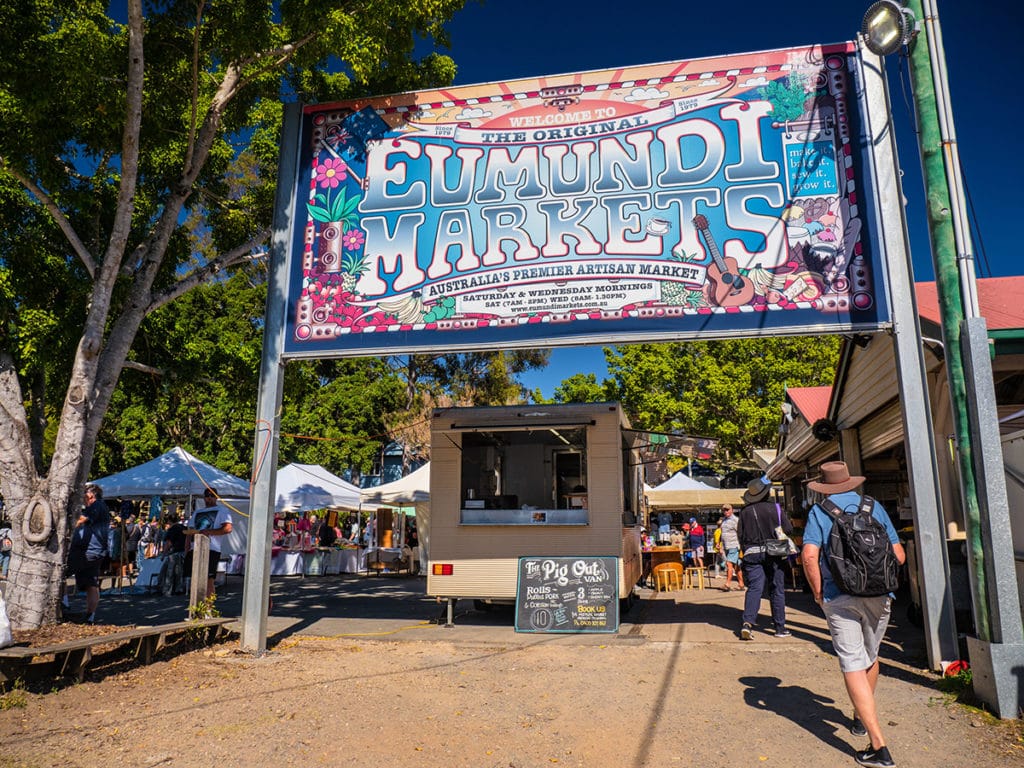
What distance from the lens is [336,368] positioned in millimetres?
26734

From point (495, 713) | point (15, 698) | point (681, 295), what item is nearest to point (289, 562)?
point (15, 698)

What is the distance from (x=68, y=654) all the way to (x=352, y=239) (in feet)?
Answer: 16.3

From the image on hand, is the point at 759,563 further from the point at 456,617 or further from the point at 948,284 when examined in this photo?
the point at 456,617

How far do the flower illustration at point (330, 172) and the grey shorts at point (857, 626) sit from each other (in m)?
6.95

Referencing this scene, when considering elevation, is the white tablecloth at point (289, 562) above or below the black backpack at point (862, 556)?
below

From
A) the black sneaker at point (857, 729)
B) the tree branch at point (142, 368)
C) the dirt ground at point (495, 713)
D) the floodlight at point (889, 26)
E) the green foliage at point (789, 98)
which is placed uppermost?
the green foliage at point (789, 98)

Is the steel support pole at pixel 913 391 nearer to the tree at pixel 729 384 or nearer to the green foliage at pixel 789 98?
the green foliage at pixel 789 98

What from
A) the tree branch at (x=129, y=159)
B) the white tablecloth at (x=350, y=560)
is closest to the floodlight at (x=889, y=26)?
the tree branch at (x=129, y=159)

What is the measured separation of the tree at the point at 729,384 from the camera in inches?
1083

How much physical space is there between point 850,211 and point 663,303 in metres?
2.07

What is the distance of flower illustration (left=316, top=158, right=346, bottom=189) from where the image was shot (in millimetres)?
8500

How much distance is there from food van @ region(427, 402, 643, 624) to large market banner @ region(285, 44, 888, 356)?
1780 millimetres

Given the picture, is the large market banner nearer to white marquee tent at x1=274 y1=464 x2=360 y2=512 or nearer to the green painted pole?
the green painted pole

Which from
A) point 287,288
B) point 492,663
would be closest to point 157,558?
point 287,288
